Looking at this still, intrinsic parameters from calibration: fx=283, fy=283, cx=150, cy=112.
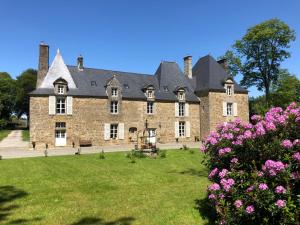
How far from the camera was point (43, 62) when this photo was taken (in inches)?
1022

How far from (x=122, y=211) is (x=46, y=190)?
3392 mm

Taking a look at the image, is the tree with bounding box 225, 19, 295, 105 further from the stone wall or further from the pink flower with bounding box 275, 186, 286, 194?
the pink flower with bounding box 275, 186, 286, 194

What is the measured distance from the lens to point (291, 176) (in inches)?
176

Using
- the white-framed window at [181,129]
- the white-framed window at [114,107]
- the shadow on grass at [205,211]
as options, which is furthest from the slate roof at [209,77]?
the shadow on grass at [205,211]

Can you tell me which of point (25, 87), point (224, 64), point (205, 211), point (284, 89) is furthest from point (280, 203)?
point (25, 87)

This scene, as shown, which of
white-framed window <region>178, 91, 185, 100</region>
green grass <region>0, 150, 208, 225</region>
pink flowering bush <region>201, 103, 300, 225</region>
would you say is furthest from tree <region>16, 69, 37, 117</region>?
pink flowering bush <region>201, 103, 300, 225</region>

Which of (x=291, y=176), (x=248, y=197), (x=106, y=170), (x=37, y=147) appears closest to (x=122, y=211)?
(x=248, y=197)

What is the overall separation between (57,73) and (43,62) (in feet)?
5.80

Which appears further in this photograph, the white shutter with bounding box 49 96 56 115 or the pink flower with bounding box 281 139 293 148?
the white shutter with bounding box 49 96 56 115

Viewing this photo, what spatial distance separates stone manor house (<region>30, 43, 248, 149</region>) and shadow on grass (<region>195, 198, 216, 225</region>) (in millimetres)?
19213

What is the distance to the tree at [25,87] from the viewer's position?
5625 cm

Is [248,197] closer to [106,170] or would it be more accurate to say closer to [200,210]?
[200,210]

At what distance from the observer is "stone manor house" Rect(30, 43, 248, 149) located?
24281 millimetres

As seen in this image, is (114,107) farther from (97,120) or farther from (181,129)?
(181,129)
